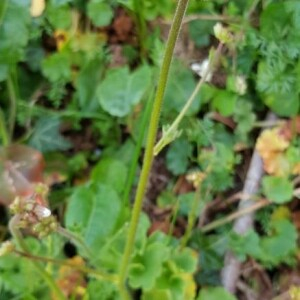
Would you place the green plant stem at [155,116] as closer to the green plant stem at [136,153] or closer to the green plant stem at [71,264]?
the green plant stem at [71,264]

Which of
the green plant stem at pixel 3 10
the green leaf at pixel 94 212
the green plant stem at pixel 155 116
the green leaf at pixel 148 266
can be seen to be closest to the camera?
the green plant stem at pixel 155 116

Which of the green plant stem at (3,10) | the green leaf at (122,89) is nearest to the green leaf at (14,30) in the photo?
the green plant stem at (3,10)

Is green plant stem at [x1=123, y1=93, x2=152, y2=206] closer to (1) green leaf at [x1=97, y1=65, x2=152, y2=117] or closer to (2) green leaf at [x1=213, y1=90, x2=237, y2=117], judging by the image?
(1) green leaf at [x1=97, y1=65, x2=152, y2=117]

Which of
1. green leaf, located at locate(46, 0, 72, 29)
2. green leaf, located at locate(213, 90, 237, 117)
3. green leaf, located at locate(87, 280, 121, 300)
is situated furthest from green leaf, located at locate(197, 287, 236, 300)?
green leaf, located at locate(46, 0, 72, 29)

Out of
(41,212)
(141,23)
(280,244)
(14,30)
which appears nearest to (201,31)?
(141,23)

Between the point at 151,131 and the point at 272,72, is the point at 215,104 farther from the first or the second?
the point at 151,131

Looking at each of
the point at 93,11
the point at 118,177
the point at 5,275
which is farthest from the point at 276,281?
the point at 93,11

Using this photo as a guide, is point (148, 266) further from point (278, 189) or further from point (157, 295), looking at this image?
point (278, 189)
